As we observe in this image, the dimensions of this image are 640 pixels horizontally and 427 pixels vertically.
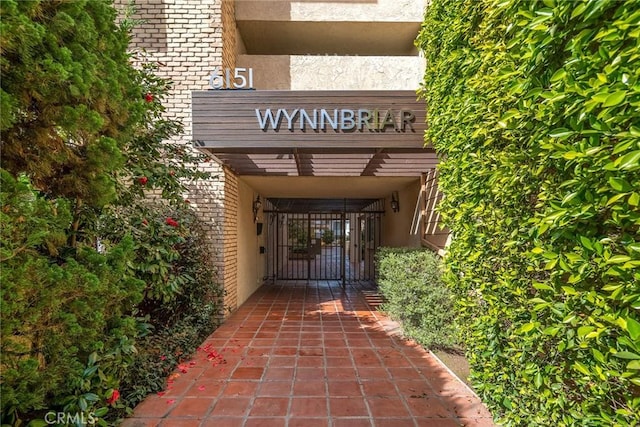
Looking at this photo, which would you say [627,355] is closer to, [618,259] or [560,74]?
[618,259]

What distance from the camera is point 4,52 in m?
1.55

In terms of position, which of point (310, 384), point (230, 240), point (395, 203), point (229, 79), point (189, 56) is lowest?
point (310, 384)

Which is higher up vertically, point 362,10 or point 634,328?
point 362,10

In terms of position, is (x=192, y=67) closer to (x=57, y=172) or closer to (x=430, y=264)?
(x=57, y=172)

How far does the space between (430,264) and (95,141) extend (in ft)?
13.4

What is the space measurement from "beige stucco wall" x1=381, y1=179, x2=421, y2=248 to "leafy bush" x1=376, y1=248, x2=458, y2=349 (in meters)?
1.54

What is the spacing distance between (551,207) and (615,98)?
500 mm

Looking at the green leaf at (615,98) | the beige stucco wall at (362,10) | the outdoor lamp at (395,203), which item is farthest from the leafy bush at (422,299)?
the beige stucco wall at (362,10)

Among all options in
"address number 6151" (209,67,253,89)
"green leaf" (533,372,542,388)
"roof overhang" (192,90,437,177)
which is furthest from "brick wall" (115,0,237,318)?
"green leaf" (533,372,542,388)

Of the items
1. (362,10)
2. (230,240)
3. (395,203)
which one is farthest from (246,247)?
(362,10)

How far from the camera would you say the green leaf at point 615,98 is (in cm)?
100

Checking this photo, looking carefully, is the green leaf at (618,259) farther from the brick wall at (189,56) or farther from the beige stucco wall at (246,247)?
the beige stucco wall at (246,247)

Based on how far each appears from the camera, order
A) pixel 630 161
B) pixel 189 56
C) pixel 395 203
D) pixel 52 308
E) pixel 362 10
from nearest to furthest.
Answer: pixel 630 161
pixel 52 308
pixel 189 56
pixel 362 10
pixel 395 203

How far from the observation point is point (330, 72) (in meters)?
6.23
